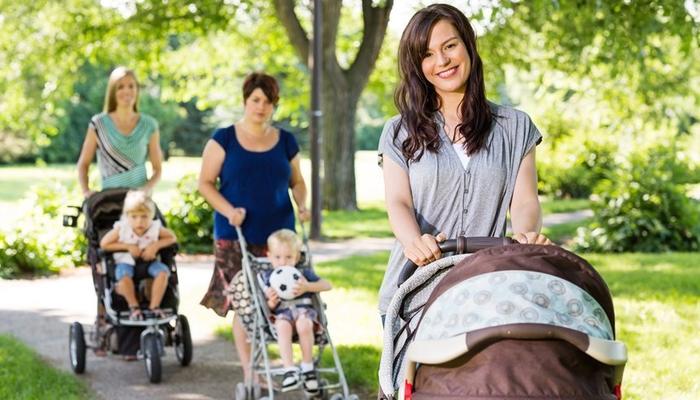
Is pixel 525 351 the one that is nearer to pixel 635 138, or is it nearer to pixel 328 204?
pixel 328 204

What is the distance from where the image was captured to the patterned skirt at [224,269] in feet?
23.0

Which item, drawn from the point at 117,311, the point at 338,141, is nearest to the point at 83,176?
the point at 117,311

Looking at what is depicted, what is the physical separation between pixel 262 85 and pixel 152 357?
79.3 inches

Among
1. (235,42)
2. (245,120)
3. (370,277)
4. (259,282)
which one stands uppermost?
(235,42)

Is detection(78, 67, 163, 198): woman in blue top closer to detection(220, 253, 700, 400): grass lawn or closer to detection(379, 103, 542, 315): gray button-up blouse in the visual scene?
detection(220, 253, 700, 400): grass lawn

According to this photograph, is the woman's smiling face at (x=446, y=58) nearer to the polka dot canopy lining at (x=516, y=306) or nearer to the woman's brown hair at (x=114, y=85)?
the polka dot canopy lining at (x=516, y=306)

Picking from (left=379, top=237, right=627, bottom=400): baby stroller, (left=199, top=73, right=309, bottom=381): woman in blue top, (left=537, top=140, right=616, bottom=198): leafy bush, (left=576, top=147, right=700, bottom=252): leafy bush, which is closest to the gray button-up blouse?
(left=379, top=237, right=627, bottom=400): baby stroller

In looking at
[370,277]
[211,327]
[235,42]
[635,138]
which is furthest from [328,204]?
[211,327]

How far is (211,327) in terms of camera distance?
981 cm

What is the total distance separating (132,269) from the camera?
7844 mm

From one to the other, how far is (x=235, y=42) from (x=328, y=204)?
5263mm

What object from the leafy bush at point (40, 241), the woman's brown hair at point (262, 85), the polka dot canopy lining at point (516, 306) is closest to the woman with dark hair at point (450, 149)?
the polka dot canopy lining at point (516, 306)

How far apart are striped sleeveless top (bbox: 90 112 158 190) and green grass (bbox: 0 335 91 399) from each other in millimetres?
1366

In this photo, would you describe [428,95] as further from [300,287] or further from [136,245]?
[136,245]
